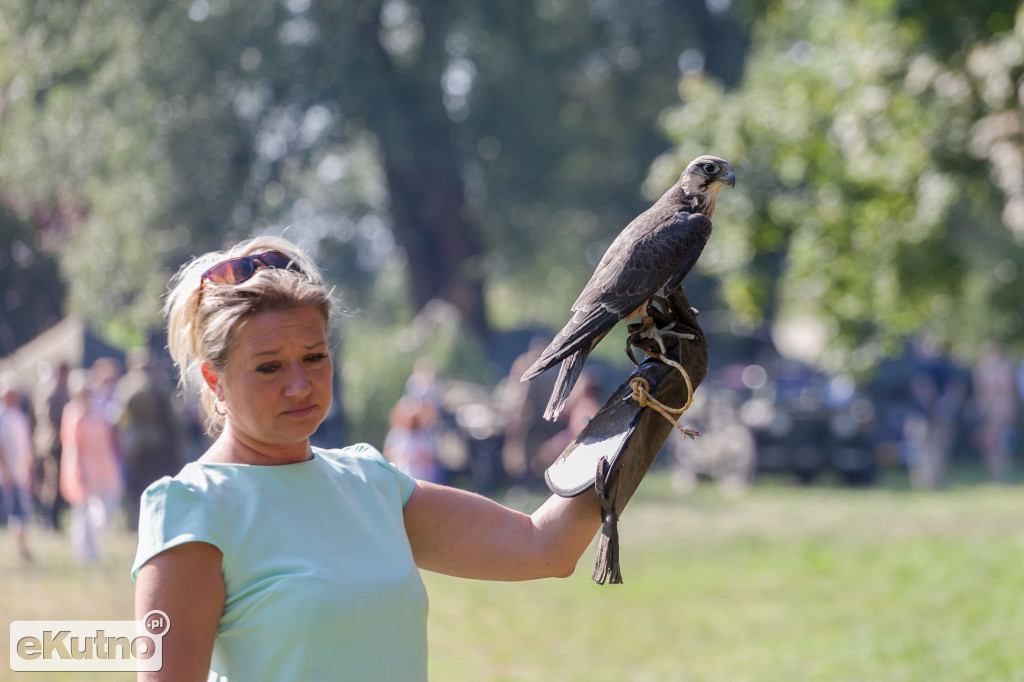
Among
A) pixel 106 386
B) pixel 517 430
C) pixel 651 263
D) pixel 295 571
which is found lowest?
pixel 295 571

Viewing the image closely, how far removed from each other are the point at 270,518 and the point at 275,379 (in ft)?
0.78

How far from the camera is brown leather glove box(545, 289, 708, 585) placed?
220 centimetres

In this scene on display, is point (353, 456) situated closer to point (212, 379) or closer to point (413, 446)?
point (212, 379)

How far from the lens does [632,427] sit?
7.47 feet

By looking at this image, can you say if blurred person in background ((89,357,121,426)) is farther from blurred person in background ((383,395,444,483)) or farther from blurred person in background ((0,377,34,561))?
Answer: blurred person in background ((383,395,444,483))

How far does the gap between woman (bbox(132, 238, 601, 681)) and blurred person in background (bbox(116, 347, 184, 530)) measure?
7456 mm

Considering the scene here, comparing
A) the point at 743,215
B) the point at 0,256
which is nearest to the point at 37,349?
the point at 0,256

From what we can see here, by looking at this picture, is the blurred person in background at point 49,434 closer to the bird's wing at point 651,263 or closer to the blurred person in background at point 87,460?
the blurred person in background at point 87,460

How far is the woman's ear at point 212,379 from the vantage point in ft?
6.25

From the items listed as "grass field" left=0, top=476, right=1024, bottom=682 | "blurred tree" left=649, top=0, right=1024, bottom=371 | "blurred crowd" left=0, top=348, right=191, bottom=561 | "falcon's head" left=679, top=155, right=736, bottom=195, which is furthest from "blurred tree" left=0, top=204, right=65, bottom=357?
"blurred tree" left=649, top=0, right=1024, bottom=371

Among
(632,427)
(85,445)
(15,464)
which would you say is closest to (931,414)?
(85,445)

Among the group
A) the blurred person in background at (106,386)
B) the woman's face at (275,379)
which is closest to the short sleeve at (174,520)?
the woman's face at (275,379)

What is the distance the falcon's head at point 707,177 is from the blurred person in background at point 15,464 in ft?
16.8

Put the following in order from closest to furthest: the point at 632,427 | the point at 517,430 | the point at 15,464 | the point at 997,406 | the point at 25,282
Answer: the point at 632,427, the point at 25,282, the point at 15,464, the point at 517,430, the point at 997,406
